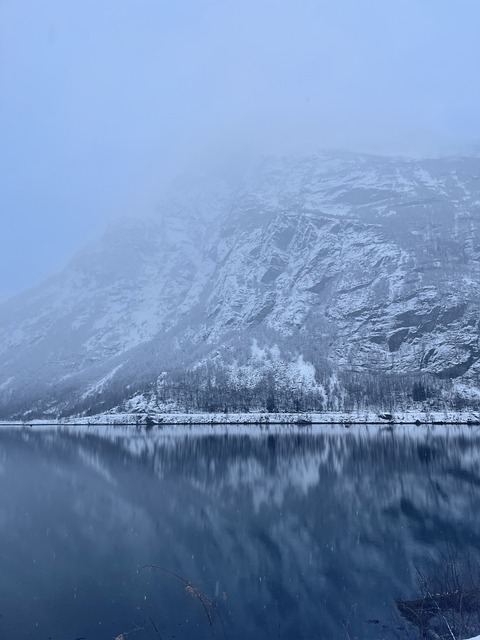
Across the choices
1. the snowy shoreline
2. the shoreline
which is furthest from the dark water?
the snowy shoreline

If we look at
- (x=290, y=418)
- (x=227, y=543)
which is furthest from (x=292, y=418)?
(x=227, y=543)

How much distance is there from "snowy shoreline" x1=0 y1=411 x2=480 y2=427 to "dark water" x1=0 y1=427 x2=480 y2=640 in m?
87.8

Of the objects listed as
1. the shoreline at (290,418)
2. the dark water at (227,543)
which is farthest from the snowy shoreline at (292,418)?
the dark water at (227,543)

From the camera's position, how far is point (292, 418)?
539 ft

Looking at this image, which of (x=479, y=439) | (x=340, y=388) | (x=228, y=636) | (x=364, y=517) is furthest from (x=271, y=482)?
(x=340, y=388)

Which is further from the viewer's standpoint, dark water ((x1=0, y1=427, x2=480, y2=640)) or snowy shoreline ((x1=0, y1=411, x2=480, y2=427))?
snowy shoreline ((x1=0, y1=411, x2=480, y2=427))

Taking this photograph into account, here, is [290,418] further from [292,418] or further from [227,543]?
[227,543]

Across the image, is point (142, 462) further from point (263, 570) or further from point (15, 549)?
point (263, 570)

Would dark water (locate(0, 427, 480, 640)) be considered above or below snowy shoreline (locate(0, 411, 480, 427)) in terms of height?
above

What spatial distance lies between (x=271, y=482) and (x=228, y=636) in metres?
36.5

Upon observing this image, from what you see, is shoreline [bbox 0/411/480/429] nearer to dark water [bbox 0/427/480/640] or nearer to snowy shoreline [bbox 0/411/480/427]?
snowy shoreline [bbox 0/411/480/427]

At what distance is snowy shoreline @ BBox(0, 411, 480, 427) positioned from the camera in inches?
5999

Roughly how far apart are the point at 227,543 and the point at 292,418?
133m

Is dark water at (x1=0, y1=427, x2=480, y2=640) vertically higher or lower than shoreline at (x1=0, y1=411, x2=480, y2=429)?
higher
